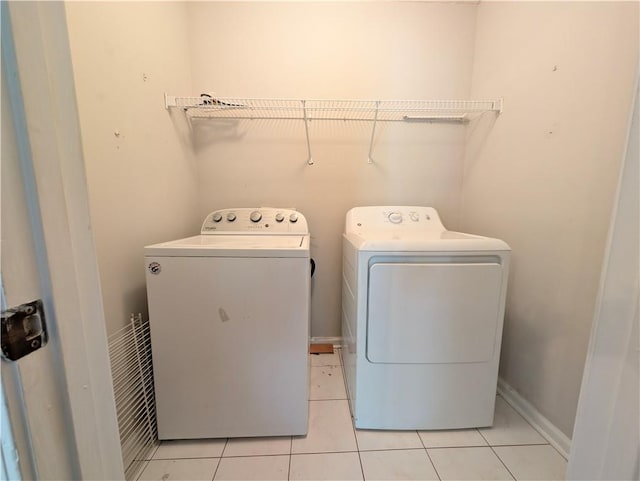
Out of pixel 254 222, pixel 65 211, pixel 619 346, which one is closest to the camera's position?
pixel 65 211

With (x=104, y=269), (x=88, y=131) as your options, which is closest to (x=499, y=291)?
(x=104, y=269)

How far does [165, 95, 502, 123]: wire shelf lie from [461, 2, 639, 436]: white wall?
29cm

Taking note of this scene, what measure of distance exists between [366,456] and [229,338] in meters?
0.84

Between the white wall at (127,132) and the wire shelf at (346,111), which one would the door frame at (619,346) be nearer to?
the wire shelf at (346,111)

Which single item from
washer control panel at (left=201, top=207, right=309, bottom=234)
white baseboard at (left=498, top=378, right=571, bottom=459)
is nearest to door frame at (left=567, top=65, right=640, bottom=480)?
white baseboard at (left=498, top=378, right=571, bottom=459)

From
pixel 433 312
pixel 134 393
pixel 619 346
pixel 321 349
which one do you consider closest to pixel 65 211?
pixel 619 346

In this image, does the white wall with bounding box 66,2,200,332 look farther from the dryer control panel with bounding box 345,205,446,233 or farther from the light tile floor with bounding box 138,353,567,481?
the dryer control panel with bounding box 345,205,446,233

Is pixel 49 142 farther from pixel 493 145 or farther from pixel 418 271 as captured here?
pixel 493 145

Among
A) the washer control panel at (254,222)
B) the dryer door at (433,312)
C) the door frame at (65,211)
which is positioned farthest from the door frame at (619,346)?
the washer control panel at (254,222)

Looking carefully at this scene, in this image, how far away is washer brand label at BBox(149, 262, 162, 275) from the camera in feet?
3.71

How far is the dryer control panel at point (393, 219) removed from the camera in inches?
71.7

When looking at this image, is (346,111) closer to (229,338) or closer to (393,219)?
(393,219)

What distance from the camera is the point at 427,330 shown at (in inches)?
49.6

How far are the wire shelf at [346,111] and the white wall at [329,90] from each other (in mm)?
56
